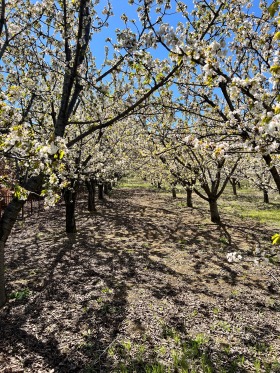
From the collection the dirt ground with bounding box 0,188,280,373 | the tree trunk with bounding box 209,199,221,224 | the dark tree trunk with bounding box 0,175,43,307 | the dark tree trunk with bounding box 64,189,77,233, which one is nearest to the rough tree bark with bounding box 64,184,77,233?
the dark tree trunk with bounding box 64,189,77,233

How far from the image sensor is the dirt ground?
5594 mm

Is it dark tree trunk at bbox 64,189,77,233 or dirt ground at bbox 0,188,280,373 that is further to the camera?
dark tree trunk at bbox 64,189,77,233

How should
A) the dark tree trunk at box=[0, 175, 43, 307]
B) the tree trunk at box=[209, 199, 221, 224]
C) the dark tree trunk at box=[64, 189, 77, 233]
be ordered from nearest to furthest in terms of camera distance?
the dark tree trunk at box=[0, 175, 43, 307] → the dark tree trunk at box=[64, 189, 77, 233] → the tree trunk at box=[209, 199, 221, 224]

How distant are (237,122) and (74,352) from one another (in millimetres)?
5547

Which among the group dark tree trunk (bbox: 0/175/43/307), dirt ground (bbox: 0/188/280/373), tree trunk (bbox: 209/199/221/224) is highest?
dark tree trunk (bbox: 0/175/43/307)

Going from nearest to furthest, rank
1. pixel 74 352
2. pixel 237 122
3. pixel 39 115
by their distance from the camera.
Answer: pixel 74 352 < pixel 237 122 < pixel 39 115

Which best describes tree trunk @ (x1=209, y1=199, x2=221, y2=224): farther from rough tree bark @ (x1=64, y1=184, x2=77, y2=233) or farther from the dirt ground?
rough tree bark @ (x1=64, y1=184, x2=77, y2=233)

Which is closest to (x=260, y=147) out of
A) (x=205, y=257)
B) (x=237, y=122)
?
(x=237, y=122)

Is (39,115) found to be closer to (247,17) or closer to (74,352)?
(247,17)

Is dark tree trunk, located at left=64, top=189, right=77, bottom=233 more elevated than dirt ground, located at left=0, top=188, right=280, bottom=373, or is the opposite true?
dark tree trunk, located at left=64, top=189, right=77, bottom=233

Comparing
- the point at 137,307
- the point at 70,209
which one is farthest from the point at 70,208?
the point at 137,307

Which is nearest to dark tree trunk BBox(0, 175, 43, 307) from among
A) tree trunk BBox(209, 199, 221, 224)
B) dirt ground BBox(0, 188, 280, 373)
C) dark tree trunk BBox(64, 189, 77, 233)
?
dirt ground BBox(0, 188, 280, 373)

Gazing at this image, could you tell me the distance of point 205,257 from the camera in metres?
11.7

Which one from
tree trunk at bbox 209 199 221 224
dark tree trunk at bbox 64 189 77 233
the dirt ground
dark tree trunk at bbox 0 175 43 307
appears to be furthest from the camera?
tree trunk at bbox 209 199 221 224
